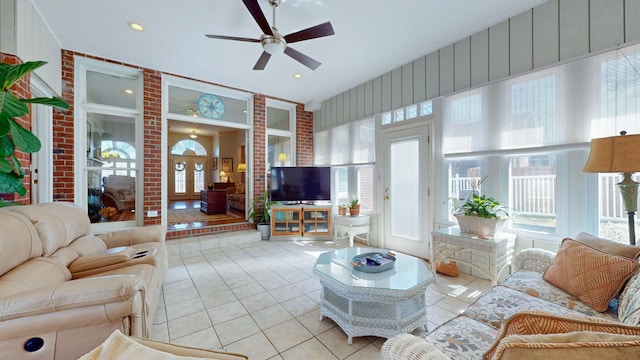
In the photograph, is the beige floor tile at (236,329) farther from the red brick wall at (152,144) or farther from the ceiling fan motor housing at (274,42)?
the red brick wall at (152,144)

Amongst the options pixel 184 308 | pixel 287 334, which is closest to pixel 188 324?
pixel 184 308

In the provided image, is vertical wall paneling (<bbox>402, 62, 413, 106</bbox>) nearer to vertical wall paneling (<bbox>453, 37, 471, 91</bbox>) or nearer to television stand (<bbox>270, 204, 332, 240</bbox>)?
vertical wall paneling (<bbox>453, 37, 471, 91</bbox>)

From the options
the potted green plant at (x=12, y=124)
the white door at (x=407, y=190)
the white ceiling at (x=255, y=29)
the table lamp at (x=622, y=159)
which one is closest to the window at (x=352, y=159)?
the white door at (x=407, y=190)

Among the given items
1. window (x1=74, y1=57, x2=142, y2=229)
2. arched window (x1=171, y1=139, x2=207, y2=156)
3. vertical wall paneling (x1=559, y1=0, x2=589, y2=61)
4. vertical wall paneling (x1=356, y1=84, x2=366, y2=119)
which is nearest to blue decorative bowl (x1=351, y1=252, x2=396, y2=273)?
vertical wall paneling (x1=559, y1=0, x2=589, y2=61)

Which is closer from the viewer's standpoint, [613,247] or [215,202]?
[613,247]

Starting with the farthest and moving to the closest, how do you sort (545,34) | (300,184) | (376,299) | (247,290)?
(300,184)
(247,290)
(545,34)
(376,299)

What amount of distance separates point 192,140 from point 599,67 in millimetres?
10874

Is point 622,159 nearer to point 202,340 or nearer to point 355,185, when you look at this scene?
point 202,340

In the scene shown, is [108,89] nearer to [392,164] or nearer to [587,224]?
[392,164]

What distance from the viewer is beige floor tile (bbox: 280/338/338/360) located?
63.4 inches

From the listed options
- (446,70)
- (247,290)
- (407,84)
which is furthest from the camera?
(407,84)

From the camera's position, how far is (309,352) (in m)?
1.66

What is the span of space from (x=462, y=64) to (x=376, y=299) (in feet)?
9.58

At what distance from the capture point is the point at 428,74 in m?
3.30
